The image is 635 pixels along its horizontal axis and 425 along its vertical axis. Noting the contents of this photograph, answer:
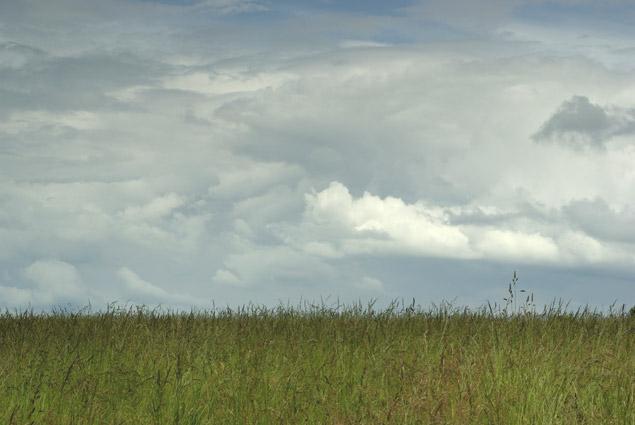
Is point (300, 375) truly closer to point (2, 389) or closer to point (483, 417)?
point (483, 417)

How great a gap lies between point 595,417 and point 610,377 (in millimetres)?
1421

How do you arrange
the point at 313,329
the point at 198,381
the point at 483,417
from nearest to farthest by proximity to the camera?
the point at 483,417, the point at 198,381, the point at 313,329

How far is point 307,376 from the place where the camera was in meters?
8.02

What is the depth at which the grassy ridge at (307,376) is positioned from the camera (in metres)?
6.58

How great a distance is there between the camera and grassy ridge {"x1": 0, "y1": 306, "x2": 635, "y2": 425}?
Result: 6578 mm

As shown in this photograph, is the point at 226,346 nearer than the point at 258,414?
No

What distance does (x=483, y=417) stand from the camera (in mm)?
6434

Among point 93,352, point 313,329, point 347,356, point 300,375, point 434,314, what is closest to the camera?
point 300,375

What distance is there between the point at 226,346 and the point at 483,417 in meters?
4.02

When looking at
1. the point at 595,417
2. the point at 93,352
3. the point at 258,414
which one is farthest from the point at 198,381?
the point at 595,417

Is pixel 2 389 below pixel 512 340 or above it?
below

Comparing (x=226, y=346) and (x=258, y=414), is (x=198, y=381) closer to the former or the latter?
(x=258, y=414)

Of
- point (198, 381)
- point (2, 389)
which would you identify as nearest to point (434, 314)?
point (198, 381)

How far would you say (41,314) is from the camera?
1333 centimetres
